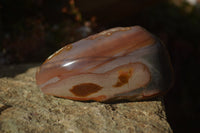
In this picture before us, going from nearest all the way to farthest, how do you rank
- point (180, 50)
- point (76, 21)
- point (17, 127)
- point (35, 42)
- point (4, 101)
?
point (17, 127), point (4, 101), point (35, 42), point (76, 21), point (180, 50)

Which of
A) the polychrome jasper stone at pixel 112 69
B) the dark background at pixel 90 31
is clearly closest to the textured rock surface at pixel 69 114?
the polychrome jasper stone at pixel 112 69

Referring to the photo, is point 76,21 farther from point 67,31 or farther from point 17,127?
point 17,127

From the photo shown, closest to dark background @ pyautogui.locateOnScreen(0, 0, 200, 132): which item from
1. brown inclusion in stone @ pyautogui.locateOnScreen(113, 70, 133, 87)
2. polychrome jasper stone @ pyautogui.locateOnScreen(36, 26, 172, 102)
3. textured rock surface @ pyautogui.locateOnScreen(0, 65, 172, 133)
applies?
textured rock surface @ pyautogui.locateOnScreen(0, 65, 172, 133)

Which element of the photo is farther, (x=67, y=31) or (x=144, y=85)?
(x=67, y=31)

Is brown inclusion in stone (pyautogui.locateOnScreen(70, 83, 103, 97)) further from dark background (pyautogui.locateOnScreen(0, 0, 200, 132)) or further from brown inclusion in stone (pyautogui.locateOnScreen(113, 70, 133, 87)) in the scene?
dark background (pyautogui.locateOnScreen(0, 0, 200, 132))

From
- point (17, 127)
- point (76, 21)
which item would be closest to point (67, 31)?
point (76, 21)

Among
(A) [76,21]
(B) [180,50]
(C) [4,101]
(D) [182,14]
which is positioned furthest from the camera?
(D) [182,14]

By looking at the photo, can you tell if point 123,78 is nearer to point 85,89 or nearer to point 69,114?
point 85,89
